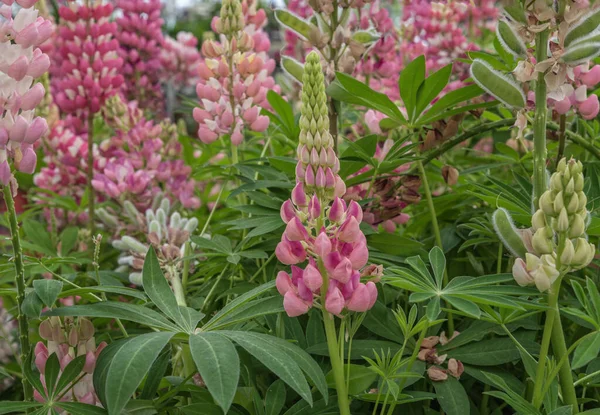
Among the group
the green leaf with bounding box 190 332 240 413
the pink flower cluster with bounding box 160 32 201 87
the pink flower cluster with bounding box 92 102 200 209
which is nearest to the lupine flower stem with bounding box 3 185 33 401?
the green leaf with bounding box 190 332 240 413

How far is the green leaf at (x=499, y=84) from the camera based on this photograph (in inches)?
36.2

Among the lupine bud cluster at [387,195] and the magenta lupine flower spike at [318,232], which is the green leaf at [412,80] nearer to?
the lupine bud cluster at [387,195]

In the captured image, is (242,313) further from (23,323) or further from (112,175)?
(112,175)

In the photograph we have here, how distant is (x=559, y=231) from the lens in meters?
0.76

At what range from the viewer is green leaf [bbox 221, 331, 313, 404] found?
2.46 ft

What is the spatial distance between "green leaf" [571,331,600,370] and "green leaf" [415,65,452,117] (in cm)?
58

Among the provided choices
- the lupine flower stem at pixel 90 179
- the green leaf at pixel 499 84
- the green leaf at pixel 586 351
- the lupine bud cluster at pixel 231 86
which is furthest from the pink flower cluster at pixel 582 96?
the lupine flower stem at pixel 90 179

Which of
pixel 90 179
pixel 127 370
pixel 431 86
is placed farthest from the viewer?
pixel 90 179

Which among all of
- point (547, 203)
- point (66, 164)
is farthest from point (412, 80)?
point (66, 164)

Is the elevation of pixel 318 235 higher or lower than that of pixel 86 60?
lower

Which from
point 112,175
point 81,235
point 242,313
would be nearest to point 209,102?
point 112,175

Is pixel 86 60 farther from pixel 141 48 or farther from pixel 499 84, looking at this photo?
pixel 499 84

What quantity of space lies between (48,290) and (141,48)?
1.81m

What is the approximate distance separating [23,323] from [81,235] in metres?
0.86
